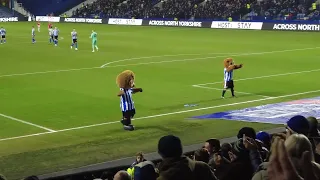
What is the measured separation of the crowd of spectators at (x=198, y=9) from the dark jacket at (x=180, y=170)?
6323cm

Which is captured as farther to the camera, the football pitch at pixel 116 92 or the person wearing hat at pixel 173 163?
the football pitch at pixel 116 92

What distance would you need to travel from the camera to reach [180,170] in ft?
19.9

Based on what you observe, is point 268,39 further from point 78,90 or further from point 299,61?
point 78,90

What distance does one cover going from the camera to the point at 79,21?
94.9 meters

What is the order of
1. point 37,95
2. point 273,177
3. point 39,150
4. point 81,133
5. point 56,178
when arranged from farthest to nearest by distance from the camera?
point 37,95 < point 81,133 < point 39,150 < point 56,178 < point 273,177

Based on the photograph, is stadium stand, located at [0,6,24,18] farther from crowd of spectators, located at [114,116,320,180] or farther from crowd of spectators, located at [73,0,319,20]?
crowd of spectators, located at [114,116,320,180]

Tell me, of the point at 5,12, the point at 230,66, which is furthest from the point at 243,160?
the point at 5,12

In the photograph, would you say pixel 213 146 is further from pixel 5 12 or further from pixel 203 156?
pixel 5 12

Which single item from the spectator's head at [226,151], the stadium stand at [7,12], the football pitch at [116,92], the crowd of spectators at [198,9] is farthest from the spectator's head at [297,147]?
the stadium stand at [7,12]

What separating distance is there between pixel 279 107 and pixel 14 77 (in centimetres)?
1534

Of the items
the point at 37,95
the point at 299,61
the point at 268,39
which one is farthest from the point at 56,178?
the point at 268,39

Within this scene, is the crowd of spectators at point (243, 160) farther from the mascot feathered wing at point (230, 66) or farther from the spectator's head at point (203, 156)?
the mascot feathered wing at point (230, 66)

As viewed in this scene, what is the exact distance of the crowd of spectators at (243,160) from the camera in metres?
4.80

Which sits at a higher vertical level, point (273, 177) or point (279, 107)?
point (273, 177)
